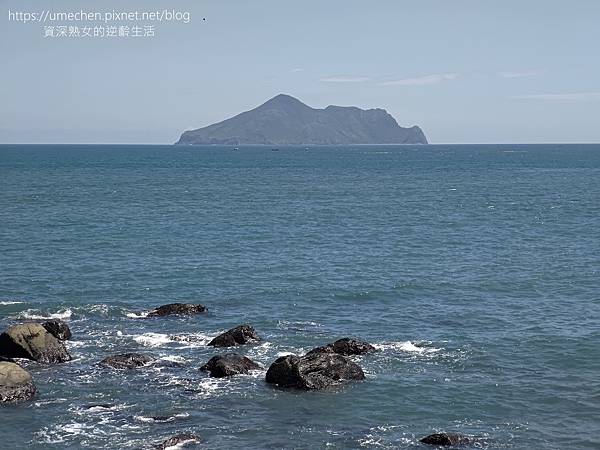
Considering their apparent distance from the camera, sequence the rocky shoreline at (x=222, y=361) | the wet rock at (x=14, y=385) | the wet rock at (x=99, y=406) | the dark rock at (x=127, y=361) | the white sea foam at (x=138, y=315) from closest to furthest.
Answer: the wet rock at (x=99, y=406)
the wet rock at (x=14, y=385)
the rocky shoreline at (x=222, y=361)
the dark rock at (x=127, y=361)
the white sea foam at (x=138, y=315)

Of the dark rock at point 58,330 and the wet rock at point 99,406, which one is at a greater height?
the dark rock at point 58,330

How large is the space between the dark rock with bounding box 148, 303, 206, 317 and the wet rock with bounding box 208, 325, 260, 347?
8131mm

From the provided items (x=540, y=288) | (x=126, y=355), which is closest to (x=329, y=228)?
(x=540, y=288)

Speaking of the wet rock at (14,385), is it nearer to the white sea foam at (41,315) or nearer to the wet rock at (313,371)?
the wet rock at (313,371)

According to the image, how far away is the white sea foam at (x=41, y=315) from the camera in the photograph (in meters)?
54.2

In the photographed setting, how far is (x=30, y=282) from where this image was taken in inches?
2569

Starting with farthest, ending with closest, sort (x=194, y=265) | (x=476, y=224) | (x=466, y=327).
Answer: (x=476, y=224) < (x=194, y=265) < (x=466, y=327)

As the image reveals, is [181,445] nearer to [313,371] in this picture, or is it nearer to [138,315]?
[313,371]

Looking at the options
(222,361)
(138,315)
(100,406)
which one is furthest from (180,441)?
(138,315)

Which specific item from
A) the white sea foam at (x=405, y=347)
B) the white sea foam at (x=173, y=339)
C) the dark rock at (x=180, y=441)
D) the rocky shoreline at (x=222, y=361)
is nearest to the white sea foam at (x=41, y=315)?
the rocky shoreline at (x=222, y=361)

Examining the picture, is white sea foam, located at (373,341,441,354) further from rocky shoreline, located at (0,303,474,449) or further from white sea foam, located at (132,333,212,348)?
white sea foam, located at (132,333,212,348)

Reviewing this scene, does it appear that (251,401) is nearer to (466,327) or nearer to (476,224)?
(466,327)

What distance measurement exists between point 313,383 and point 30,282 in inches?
1357

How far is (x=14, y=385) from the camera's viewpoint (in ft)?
126
